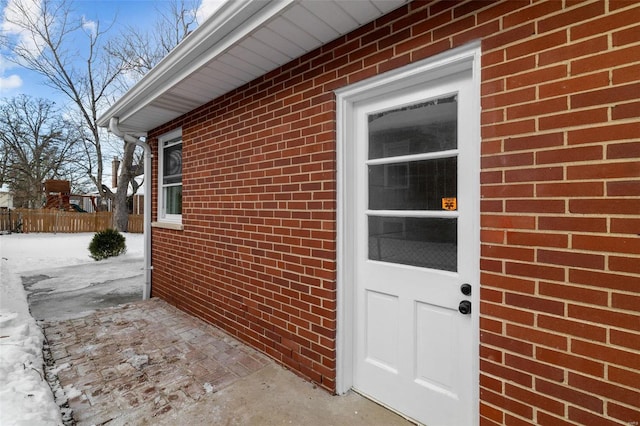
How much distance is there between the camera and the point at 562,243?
1.41 m

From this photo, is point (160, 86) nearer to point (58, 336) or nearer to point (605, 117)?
point (58, 336)

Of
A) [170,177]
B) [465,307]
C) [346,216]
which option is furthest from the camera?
[170,177]

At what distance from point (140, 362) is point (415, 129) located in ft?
9.88

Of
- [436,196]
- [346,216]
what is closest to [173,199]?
[346,216]

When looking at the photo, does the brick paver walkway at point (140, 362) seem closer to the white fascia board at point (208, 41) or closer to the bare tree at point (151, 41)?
the white fascia board at point (208, 41)

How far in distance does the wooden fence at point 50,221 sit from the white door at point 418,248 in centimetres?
1556

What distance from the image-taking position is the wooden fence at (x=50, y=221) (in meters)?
14.1

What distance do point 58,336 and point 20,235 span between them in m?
14.3

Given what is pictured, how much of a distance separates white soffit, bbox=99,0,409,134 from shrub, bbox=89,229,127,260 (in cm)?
675

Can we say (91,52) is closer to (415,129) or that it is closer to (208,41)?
(208,41)

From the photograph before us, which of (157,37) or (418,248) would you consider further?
(157,37)

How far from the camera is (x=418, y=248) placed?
2070 millimetres

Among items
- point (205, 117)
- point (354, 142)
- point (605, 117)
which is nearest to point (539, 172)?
point (605, 117)

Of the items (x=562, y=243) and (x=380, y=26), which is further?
(x=380, y=26)
